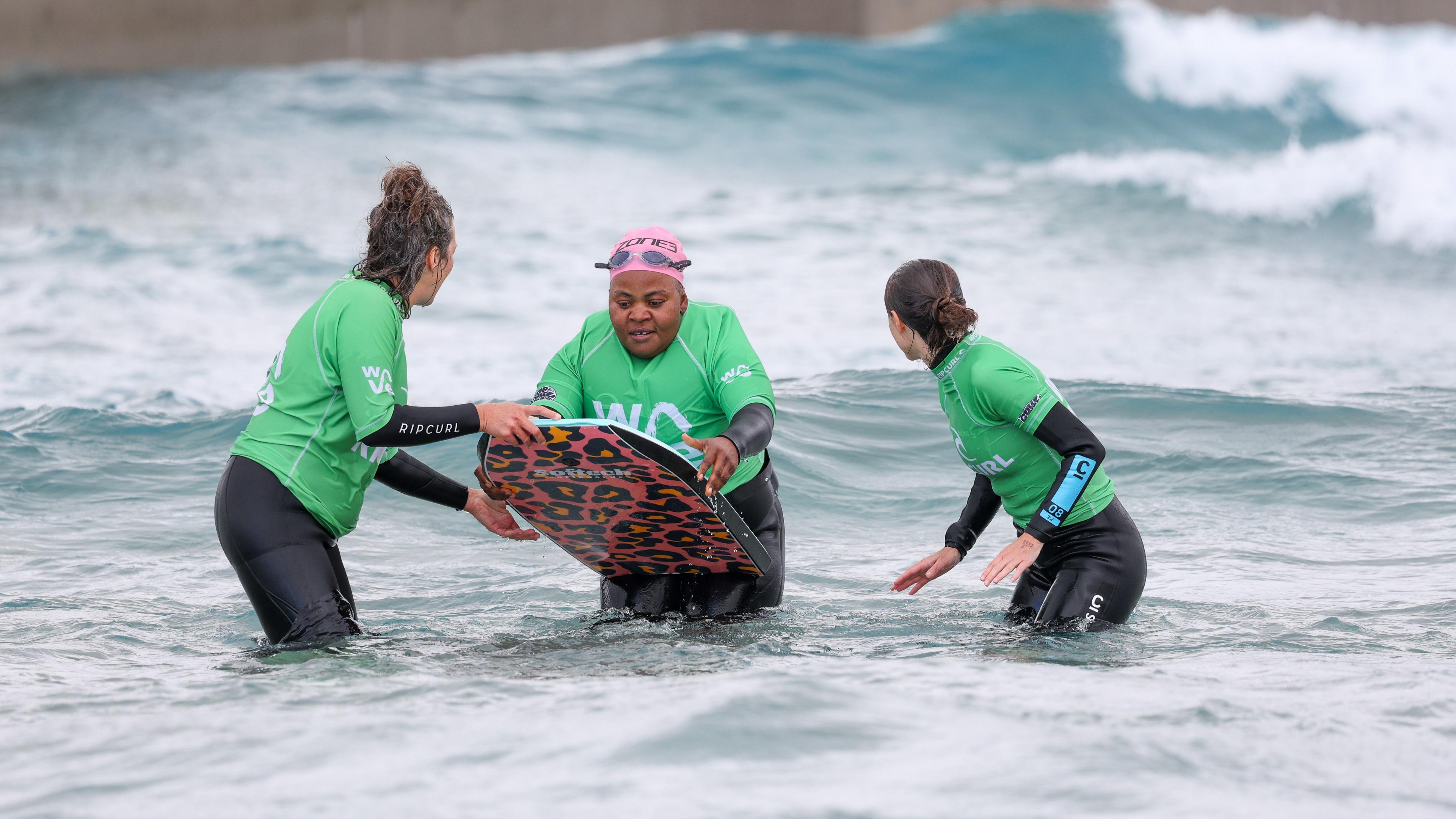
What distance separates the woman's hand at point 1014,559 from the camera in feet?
13.2

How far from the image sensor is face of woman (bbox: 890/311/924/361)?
14.2ft

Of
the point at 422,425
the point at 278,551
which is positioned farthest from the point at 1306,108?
the point at 278,551

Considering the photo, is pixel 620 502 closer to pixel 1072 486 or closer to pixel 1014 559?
pixel 1014 559

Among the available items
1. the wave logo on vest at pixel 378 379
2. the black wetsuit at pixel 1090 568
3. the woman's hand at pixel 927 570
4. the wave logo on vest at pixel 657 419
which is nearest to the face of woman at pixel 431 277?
the wave logo on vest at pixel 378 379

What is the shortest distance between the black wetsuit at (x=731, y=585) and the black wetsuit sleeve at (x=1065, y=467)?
91cm

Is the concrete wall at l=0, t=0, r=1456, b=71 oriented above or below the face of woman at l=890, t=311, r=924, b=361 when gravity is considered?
above

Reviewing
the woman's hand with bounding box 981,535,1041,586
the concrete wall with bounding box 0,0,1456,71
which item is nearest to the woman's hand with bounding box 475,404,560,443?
the woman's hand with bounding box 981,535,1041,586

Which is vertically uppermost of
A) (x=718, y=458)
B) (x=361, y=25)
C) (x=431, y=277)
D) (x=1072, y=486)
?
(x=361, y=25)

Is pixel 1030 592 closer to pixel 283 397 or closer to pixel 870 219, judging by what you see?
pixel 283 397

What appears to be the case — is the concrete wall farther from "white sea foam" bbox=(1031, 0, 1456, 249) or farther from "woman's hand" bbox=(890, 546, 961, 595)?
"woman's hand" bbox=(890, 546, 961, 595)

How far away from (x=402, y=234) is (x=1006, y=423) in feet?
6.71

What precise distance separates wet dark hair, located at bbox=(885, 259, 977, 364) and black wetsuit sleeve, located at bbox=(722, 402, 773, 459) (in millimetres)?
585

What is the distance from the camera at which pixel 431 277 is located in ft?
13.3

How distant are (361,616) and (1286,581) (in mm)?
3811
